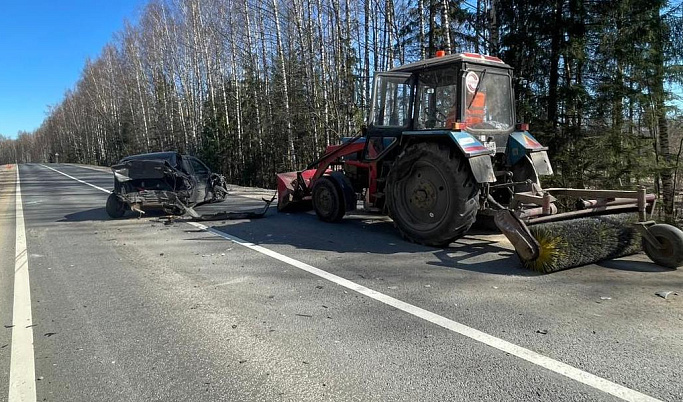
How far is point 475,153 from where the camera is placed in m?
6.40

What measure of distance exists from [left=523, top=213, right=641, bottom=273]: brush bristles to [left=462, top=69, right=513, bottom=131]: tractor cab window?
7.12 ft

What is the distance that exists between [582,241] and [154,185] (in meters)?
9.83

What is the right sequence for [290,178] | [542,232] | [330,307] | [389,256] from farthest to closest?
1. [290,178]
2. [389,256]
3. [542,232]
4. [330,307]

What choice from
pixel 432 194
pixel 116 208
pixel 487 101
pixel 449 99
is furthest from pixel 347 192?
pixel 116 208

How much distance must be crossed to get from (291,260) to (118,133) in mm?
59343

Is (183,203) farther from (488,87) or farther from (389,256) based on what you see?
(488,87)

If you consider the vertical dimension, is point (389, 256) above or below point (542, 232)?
below

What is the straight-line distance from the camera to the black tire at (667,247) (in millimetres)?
5273

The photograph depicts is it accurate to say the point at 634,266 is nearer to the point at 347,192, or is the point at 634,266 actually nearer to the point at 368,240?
the point at 368,240

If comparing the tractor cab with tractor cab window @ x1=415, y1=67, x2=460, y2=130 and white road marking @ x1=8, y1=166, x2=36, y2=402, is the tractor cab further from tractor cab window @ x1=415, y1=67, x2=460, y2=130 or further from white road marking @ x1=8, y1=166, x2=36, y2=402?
white road marking @ x1=8, y1=166, x2=36, y2=402

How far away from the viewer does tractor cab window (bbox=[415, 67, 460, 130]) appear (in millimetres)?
6984

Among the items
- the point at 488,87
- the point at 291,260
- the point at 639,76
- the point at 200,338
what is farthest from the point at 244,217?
the point at 639,76

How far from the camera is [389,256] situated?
21.2 ft

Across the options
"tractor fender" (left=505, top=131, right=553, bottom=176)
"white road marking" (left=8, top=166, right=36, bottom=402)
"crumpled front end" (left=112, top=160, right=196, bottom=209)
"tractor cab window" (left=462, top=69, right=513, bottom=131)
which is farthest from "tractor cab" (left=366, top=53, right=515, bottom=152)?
"crumpled front end" (left=112, top=160, right=196, bottom=209)
